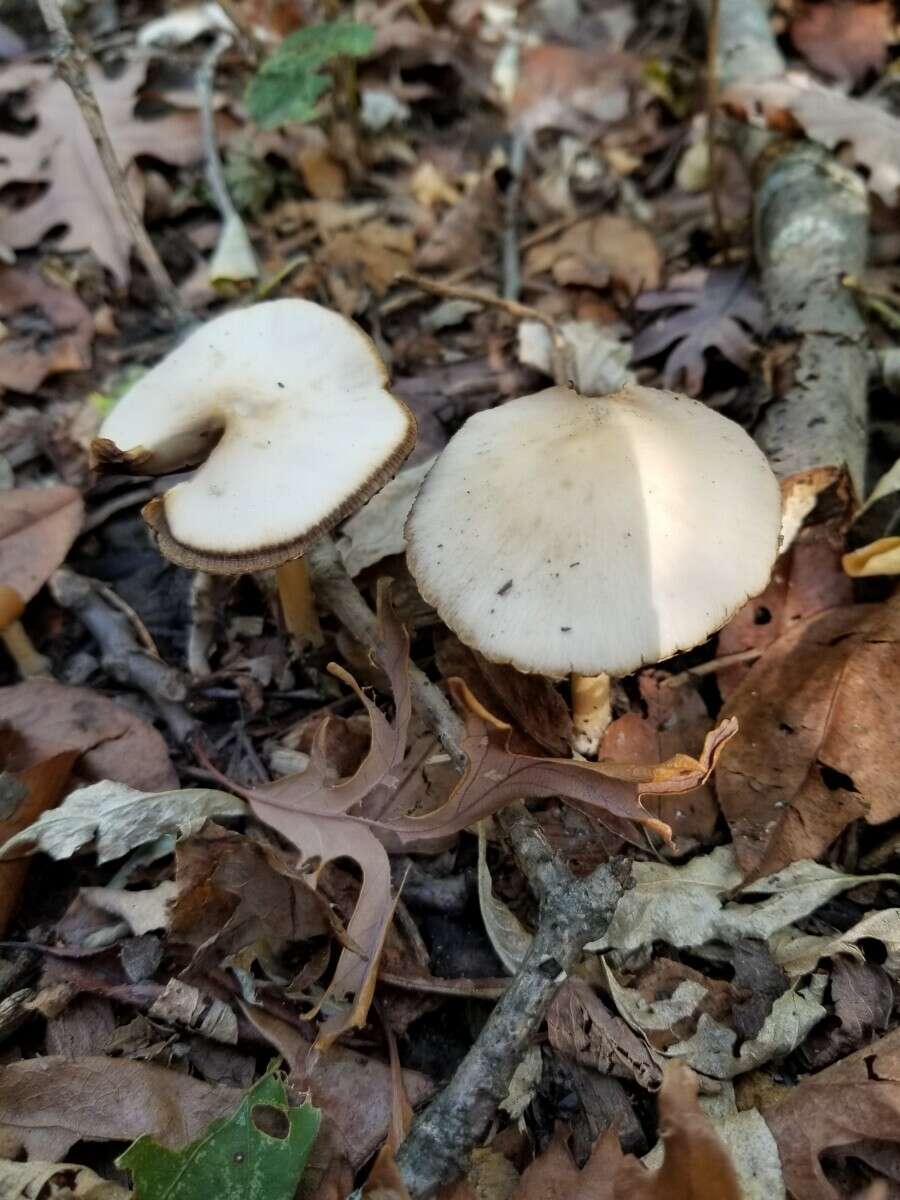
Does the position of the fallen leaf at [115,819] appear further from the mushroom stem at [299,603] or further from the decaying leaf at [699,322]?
the decaying leaf at [699,322]

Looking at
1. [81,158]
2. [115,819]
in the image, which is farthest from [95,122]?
[115,819]

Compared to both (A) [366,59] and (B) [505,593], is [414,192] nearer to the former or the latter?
(A) [366,59]

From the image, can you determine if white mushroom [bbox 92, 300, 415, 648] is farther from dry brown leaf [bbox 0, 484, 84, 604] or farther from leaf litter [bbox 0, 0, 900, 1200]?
dry brown leaf [bbox 0, 484, 84, 604]

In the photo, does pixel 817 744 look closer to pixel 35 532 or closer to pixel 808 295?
pixel 808 295

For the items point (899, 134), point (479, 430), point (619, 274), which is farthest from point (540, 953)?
point (899, 134)

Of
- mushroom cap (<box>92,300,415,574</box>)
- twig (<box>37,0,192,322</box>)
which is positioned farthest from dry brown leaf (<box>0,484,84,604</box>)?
twig (<box>37,0,192,322</box>)

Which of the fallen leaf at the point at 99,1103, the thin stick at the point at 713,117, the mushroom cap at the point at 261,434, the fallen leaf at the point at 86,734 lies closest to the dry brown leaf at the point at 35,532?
the fallen leaf at the point at 86,734
